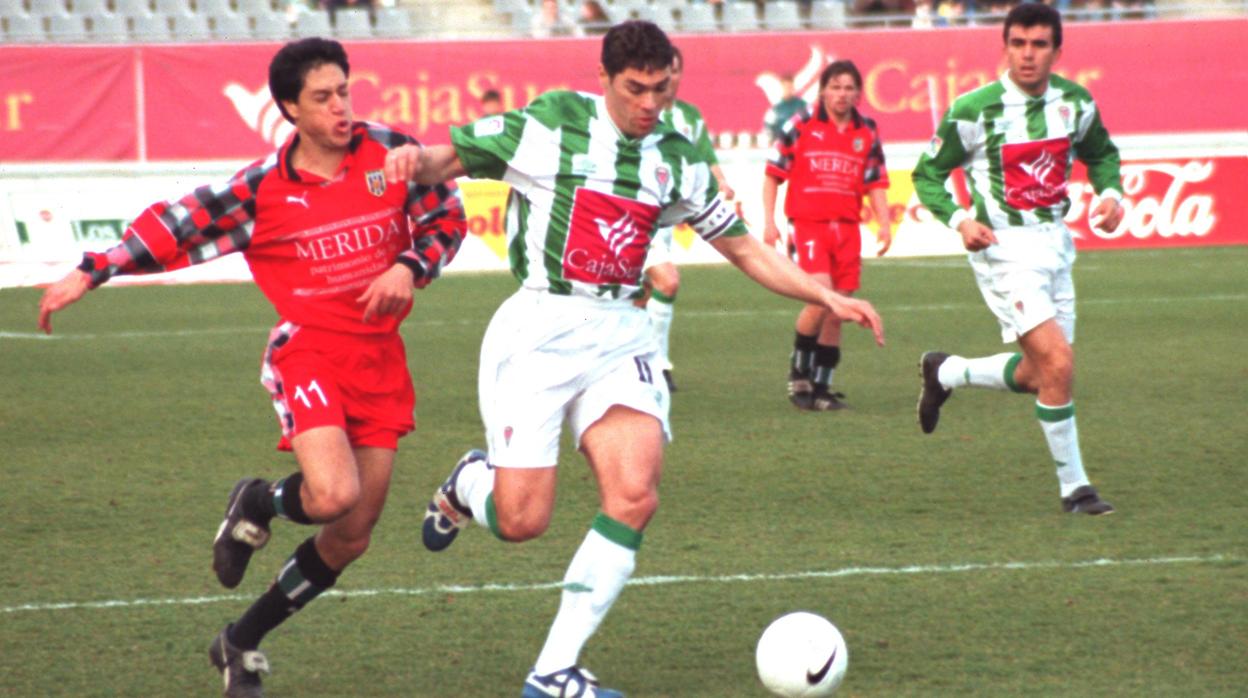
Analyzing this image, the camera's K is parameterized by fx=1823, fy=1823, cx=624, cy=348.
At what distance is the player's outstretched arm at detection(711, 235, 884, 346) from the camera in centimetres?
485

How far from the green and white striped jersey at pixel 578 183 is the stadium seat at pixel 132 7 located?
69.3 feet

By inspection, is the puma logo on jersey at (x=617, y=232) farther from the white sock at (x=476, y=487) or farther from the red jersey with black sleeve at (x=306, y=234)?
the white sock at (x=476, y=487)

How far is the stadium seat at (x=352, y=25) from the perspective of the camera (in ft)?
79.7

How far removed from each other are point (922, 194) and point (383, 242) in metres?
3.15

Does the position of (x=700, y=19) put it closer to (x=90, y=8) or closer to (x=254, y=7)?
(x=254, y=7)

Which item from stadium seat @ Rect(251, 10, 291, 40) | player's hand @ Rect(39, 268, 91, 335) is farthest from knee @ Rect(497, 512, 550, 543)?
stadium seat @ Rect(251, 10, 291, 40)

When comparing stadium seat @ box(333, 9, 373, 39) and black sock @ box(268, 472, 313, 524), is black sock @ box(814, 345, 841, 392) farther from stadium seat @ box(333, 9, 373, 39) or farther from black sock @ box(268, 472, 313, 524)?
stadium seat @ box(333, 9, 373, 39)

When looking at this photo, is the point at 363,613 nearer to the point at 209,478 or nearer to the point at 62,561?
the point at 62,561

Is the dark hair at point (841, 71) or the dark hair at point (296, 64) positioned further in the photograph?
the dark hair at point (841, 71)

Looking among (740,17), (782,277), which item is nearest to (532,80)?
(740,17)

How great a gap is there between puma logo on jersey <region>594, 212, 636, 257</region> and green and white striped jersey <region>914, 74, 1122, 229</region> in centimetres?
277

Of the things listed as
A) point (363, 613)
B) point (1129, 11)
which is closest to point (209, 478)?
point (363, 613)

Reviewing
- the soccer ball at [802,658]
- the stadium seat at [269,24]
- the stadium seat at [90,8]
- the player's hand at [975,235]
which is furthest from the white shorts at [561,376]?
the stadium seat at [90,8]

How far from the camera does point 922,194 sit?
7645 millimetres
